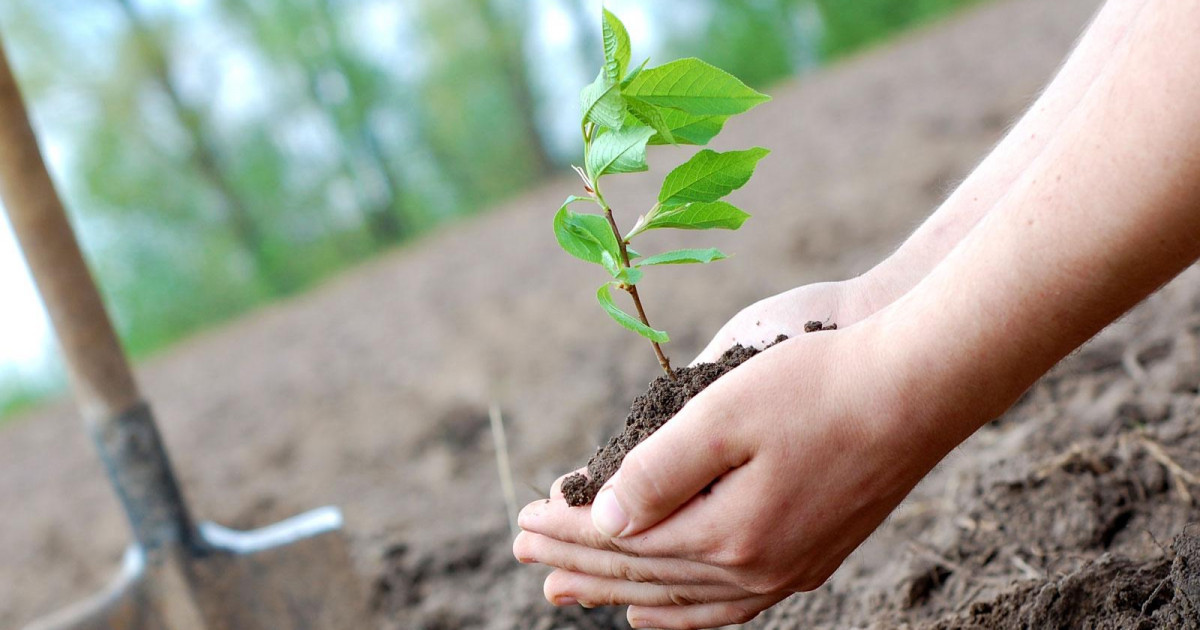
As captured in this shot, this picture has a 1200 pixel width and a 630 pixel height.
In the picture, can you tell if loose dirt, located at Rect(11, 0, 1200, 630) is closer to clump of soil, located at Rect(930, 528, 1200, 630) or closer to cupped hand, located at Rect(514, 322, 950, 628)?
clump of soil, located at Rect(930, 528, 1200, 630)

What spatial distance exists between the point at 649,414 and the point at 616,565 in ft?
0.52

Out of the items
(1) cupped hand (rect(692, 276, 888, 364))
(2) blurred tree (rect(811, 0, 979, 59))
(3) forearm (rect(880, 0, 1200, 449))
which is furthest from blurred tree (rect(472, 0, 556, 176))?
(3) forearm (rect(880, 0, 1200, 449))

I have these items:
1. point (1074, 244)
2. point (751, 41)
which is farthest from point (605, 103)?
point (751, 41)

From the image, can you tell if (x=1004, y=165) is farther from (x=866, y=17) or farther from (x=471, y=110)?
(x=866, y=17)

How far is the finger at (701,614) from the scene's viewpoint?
94 centimetres

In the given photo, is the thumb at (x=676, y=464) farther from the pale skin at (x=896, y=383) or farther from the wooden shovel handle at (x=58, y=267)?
the wooden shovel handle at (x=58, y=267)

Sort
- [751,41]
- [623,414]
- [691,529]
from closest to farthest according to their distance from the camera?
[691,529] → [623,414] → [751,41]

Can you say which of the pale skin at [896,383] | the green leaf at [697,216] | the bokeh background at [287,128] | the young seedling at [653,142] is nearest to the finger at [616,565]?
the pale skin at [896,383]

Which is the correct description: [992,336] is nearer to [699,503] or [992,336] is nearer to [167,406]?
[699,503]

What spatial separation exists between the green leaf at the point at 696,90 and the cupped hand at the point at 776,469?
0.23 m

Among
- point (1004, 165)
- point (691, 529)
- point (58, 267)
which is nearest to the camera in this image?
point (691, 529)

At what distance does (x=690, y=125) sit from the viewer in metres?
0.94

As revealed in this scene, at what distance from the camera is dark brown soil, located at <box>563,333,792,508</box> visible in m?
0.94

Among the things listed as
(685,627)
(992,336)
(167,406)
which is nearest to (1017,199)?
(992,336)
